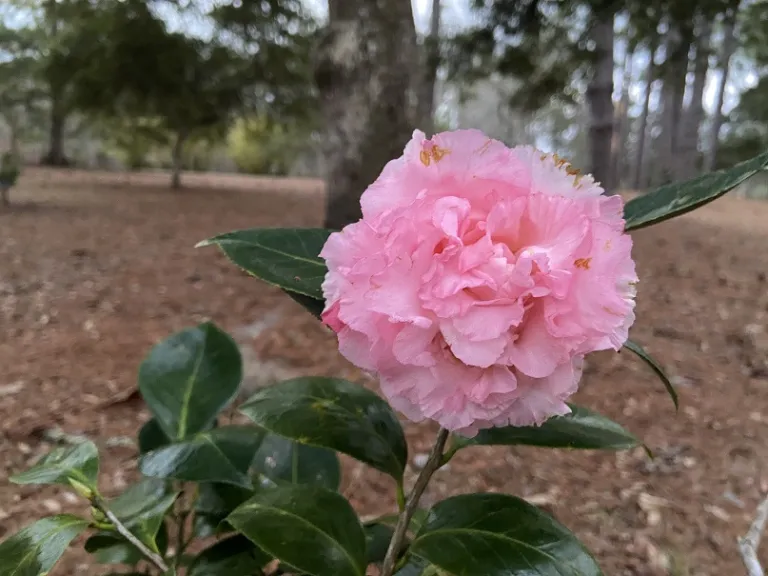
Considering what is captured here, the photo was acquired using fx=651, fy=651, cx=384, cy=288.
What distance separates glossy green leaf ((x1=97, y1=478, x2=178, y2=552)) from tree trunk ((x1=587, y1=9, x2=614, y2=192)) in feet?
13.5

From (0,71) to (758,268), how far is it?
1160 cm

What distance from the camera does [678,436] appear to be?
195 centimetres

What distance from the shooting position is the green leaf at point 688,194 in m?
0.55

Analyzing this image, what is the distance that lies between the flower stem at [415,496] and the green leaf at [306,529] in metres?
0.03

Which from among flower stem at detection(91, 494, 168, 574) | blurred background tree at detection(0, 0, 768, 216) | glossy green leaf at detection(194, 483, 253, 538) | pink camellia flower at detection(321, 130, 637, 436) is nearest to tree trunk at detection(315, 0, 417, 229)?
blurred background tree at detection(0, 0, 768, 216)

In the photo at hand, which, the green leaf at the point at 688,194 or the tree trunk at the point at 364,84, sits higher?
the tree trunk at the point at 364,84

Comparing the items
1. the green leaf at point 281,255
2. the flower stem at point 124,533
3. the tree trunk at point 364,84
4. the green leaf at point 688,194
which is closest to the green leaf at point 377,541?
the flower stem at point 124,533

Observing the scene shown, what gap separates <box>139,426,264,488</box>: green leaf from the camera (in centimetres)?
73

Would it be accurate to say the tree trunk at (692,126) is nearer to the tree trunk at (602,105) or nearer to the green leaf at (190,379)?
the tree trunk at (602,105)

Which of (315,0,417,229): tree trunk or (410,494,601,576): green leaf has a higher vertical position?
(315,0,417,229): tree trunk

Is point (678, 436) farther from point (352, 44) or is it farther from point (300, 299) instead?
point (352, 44)

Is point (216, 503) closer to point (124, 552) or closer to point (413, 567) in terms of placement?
point (124, 552)

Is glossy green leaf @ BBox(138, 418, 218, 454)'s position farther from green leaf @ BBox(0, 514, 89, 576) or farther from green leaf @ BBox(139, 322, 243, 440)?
green leaf @ BBox(0, 514, 89, 576)

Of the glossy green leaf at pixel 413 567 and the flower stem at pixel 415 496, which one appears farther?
the glossy green leaf at pixel 413 567
